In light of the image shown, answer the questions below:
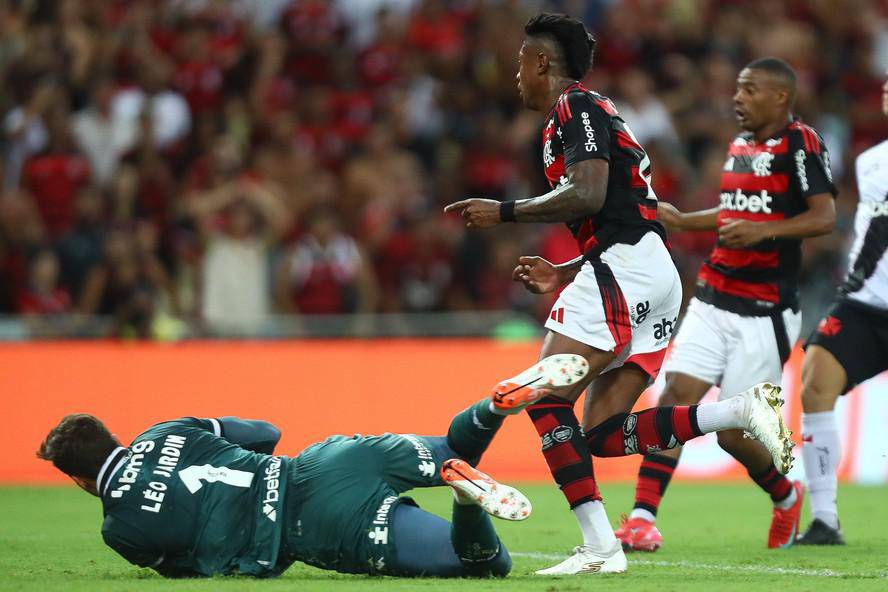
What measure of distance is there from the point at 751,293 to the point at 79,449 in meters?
3.91

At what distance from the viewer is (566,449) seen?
6016mm

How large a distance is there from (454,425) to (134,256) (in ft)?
25.5

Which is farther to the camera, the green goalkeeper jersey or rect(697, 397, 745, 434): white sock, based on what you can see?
rect(697, 397, 745, 434): white sock

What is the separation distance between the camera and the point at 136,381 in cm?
1194

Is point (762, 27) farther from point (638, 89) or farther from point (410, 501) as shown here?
point (410, 501)

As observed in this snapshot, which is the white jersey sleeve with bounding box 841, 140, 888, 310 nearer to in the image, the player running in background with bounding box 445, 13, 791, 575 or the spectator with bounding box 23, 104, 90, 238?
the player running in background with bounding box 445, 13, 791, 575

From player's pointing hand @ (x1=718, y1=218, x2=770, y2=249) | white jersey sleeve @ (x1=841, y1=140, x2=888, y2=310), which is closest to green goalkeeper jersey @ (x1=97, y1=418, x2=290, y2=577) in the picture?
player's pointing hand @ (x1=718, y1=218, x2=770, y2=249)

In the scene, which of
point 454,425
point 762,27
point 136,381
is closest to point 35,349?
point 136,381

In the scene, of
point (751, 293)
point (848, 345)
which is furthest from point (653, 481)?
point (848, 345)

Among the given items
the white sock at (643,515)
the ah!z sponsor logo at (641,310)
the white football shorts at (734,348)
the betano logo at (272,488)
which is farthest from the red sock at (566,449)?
the white football shorts at (734,348)

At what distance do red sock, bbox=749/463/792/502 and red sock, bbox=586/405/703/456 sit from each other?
1.61 metres

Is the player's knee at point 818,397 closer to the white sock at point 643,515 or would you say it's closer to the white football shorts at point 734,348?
the white football shorts at point 734,348

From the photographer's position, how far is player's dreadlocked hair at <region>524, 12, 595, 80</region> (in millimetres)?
6230

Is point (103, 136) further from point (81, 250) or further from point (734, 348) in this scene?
point (734, 348)
